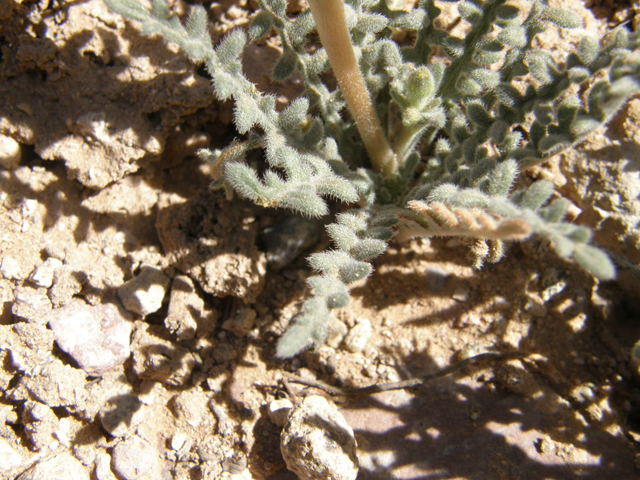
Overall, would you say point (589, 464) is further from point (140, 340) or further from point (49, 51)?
point (49, 51)

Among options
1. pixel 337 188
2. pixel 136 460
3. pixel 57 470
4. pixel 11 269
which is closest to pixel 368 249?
pixel 337 188

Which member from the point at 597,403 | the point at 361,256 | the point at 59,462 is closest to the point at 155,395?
the point at 59,462

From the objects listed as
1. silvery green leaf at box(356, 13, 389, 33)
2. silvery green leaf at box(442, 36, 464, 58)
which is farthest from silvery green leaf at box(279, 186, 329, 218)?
silvery green leaf at box(442, 36, 464, 58)

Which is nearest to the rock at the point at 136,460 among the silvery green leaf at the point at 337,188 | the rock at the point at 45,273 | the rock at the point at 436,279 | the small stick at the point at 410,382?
the small stick at the point at 410,382

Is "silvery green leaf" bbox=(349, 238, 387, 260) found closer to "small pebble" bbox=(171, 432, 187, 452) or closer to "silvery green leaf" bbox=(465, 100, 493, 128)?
"silvery green leaf" bbox=(465, 100, 493, 128)

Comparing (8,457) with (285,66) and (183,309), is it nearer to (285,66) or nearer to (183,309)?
(183,309)

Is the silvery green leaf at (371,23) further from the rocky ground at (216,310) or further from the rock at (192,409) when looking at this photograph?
the rock at (192,409)

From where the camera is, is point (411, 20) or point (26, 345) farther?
point (26, 345)
